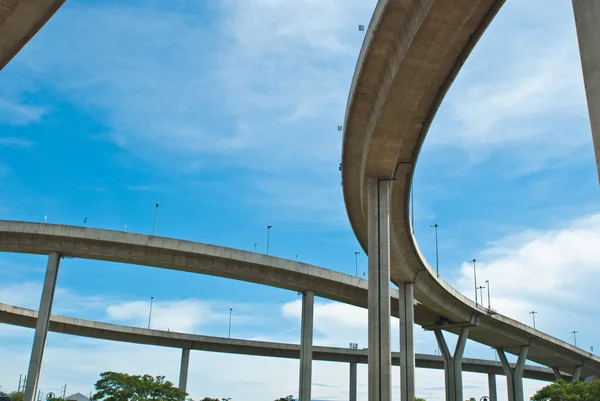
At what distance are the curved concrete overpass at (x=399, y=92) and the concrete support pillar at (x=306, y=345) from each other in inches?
470

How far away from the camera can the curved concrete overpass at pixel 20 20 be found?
14.9 metres

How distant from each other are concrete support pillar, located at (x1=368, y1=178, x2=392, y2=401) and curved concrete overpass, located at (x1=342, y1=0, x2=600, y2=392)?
1.11ft

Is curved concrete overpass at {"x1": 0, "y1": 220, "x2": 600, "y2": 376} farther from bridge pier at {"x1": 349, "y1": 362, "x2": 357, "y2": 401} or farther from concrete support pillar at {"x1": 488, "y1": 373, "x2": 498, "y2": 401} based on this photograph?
concrete support pillar at {"x1": 488, "y1": 373, "x2": 498, "y2": 401}

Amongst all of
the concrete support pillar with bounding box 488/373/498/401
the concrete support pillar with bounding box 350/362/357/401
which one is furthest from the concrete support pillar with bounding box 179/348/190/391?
the concrete support pillar with bounding box 488/373/498/401

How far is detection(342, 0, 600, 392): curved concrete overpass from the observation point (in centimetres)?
1962

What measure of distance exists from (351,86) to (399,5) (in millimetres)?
5991

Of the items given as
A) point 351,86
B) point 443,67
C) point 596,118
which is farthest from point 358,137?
point 596,118

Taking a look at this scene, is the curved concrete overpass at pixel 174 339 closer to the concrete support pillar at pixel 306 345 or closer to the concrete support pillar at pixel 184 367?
the concrete support pillar at pixel 184 367

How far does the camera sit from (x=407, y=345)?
45969mm

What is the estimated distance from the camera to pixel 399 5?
19.6 metres

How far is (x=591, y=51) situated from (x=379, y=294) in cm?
2175

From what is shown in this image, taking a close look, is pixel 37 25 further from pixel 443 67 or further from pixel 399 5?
pixel 443 67

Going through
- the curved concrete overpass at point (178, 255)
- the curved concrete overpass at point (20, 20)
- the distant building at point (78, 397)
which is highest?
the curved concrete overpass at point (178, 255)

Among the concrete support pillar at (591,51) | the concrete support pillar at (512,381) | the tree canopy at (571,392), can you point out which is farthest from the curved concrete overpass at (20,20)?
the concrete support pillar at (512,381)
